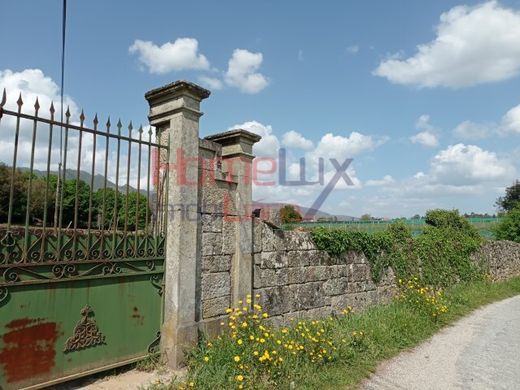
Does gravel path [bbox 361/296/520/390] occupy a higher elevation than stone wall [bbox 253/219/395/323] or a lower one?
lower

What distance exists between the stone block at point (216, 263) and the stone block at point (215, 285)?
6cm

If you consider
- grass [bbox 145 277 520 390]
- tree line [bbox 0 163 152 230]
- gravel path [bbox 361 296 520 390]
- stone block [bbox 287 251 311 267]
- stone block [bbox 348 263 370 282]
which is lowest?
gravel path [bbox 361 296 520 390]

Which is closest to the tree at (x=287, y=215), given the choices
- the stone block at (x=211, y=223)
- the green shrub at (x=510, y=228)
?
the stone block at (x=211, y=223)

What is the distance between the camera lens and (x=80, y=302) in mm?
3658

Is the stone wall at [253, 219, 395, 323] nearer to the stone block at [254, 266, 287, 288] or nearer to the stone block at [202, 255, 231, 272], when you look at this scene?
the stone block at [254, 266, 287, 288]

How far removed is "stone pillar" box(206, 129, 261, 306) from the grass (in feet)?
1.52

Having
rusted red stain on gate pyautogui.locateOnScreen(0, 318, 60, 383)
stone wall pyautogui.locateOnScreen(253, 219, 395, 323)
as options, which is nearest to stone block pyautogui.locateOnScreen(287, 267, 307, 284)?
stone wall pyautogui.locateOnScreen(253, 219, 395, 323)

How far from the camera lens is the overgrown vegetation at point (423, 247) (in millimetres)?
7078

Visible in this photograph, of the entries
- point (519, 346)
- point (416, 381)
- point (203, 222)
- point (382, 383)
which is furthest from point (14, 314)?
point (519, 346)

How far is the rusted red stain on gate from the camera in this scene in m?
3.23

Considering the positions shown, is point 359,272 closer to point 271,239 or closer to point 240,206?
point 271,239

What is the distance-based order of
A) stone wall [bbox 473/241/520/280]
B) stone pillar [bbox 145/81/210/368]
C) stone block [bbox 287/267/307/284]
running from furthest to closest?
stone wall [bbox 473/241/520/280], stone block [bbox 287/267/307/284], stone pillar [bbox 145/81/210/368]

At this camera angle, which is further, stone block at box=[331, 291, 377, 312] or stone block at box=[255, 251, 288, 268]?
stone block at box=[331, 291, 377, 312]

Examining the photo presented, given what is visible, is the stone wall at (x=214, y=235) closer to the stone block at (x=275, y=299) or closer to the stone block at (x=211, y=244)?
the stone block at (x=211, y=244)
